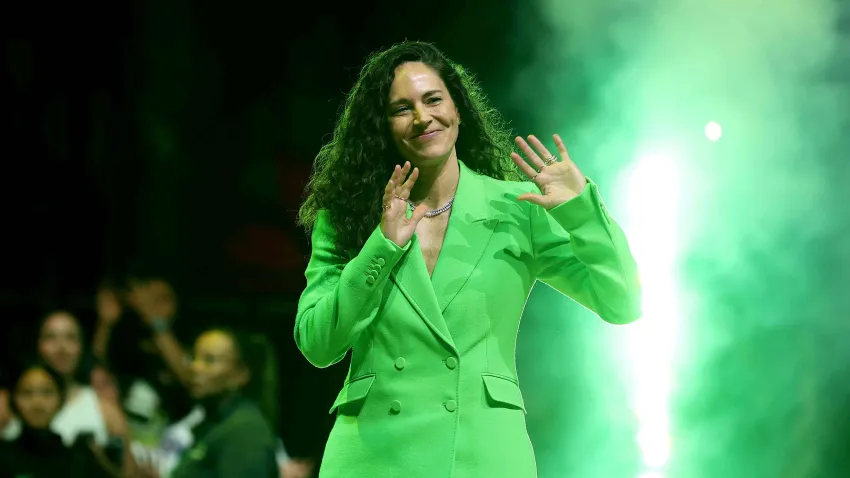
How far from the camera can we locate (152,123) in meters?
4.88

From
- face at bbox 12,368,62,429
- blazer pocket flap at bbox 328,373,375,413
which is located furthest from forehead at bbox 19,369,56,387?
blazer pocket flap at bbox 328,373,375,413

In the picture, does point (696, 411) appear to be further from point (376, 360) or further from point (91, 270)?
point (376, 360)


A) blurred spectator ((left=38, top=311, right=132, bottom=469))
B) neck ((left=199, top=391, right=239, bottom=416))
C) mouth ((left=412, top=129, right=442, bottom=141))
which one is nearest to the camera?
mouth ((left=412, top=129, right=442, bottom=141))

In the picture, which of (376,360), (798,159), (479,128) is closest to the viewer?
(376,360)

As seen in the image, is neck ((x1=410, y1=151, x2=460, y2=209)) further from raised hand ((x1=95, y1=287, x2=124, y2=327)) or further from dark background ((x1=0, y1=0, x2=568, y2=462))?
raised hand ((x1=95, y1=287, x2=124, y2=327))

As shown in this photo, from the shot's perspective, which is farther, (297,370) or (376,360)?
(297,370)

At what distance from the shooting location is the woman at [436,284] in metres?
1.97

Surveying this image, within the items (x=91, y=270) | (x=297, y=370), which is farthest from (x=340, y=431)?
(x=91, y=270)

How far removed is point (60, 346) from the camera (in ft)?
14.0

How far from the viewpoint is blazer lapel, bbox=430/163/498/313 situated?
2057 mm

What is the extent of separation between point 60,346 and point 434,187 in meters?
2.58

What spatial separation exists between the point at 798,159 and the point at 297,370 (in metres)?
2.39

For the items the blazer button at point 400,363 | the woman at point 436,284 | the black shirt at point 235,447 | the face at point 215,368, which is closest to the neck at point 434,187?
the woman at point 436,284

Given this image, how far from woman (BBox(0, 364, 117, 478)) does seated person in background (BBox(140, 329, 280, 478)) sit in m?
0.25
